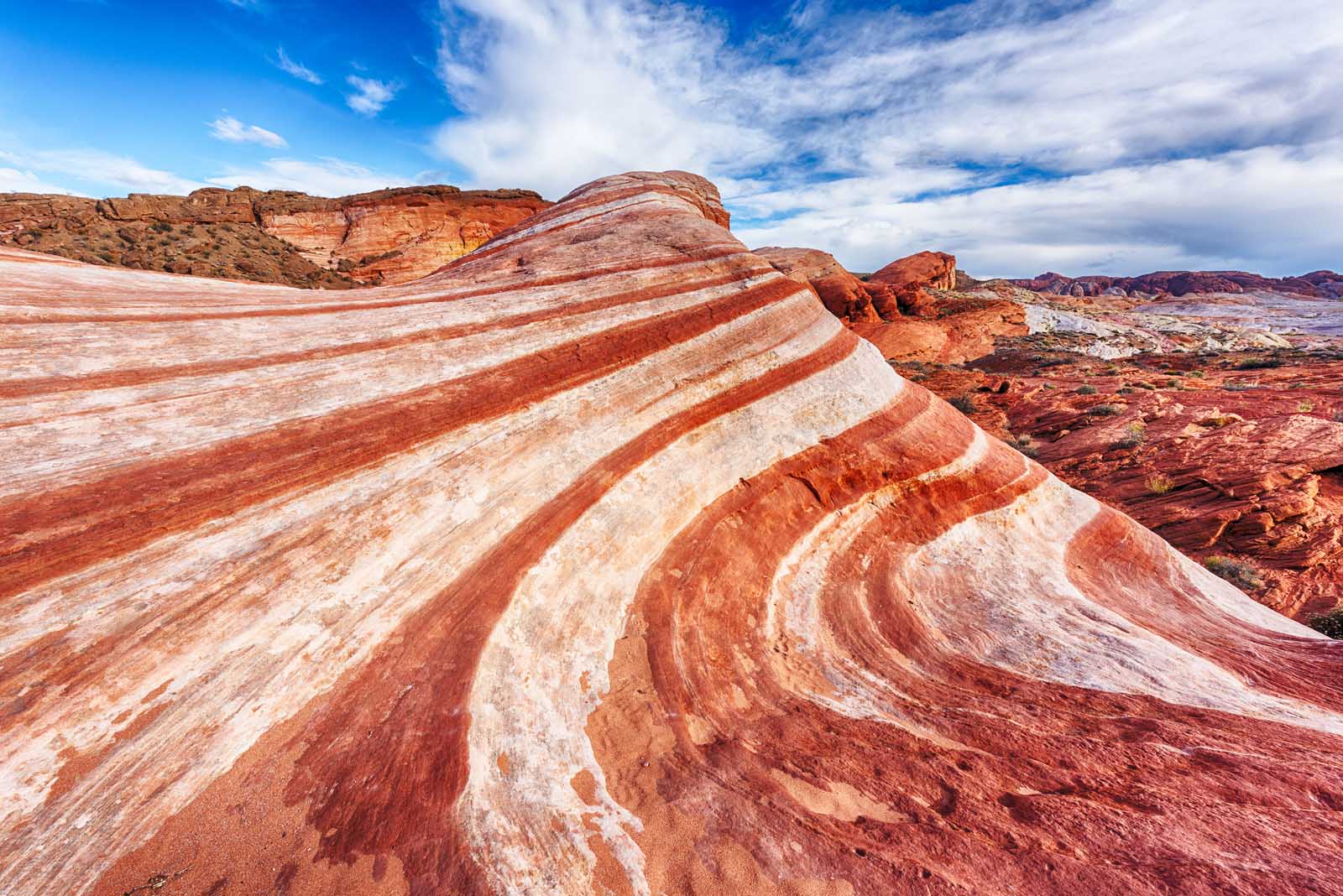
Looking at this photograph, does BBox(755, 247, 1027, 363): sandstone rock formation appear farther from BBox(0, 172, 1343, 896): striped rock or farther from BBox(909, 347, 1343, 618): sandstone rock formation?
BBox(0, 172, 1343, 896): striped rock

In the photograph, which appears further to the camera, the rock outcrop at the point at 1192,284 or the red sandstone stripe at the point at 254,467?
the rock outcrop at the point at 1192,284

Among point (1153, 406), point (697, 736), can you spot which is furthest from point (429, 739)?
point (1153, 406)

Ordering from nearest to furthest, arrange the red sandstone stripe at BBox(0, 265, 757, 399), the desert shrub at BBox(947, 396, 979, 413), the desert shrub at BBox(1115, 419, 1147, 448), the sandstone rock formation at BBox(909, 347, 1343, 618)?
1. the red sandstone stripe at BBox(0, 265, 757, 399)
2. the sandstone rock formation at BBox(909, 347, 1343, 618)
3. the desert shrub at BBox(1115, 419, 1147, 448)
4. the desert shrub at BBox(947, 396, 979, 413)

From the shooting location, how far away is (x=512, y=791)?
2.99 metres

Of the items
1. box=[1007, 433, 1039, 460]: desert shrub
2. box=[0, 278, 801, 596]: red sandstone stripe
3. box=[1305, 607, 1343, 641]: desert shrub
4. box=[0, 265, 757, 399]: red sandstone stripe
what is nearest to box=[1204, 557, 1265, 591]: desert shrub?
box=[1305, 607, 1343, 641]: desert shrub

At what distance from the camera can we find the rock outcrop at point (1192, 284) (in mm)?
113875

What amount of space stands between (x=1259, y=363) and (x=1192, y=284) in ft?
449

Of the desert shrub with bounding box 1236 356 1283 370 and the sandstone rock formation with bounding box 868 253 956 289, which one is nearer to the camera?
the desert shrub with bounding box 1236 356 1283 370

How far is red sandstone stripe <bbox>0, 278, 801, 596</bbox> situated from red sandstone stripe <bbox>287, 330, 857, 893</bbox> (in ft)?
4.92

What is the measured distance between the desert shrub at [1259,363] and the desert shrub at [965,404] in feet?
62.1

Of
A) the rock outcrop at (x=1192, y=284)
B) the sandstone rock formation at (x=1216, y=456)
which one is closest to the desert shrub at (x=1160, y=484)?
the sandstone rock formation at (x=1216, y=456)

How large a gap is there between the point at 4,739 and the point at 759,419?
252 inches

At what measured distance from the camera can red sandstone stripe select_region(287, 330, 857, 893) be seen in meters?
2.65

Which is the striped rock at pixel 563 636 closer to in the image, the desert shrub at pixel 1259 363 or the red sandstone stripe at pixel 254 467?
the red sandstone stripe at pixel 254 467
